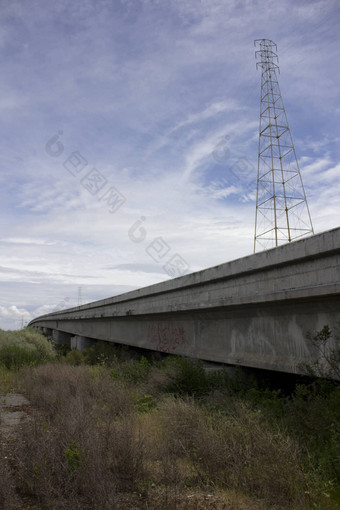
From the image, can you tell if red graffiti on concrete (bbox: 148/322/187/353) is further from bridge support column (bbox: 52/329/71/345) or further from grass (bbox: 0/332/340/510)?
bridge support column (bbox: 52/329/71/345)

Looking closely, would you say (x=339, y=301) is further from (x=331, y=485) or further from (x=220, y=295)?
(x=220, y=295)

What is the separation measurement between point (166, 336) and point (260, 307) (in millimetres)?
5409

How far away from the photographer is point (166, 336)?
13078 mm

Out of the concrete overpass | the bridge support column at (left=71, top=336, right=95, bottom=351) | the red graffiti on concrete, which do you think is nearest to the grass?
the concrete overpass

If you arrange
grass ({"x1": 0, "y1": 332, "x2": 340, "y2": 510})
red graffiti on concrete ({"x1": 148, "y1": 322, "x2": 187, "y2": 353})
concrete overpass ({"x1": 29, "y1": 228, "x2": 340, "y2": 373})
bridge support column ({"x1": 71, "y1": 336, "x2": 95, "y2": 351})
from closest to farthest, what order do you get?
1. grass ({"x1": 0, "y1": 332, "x2": 340, "y2": 510})
2. concrete overpass ({"x1": 29, "y1": 228, "x2": 340, "y2": 373})
3. red graffiti on concrete ({"x1": 148, "y1": 322, "x2": 187, "y2": 353})
4. bridge support column ({"x1": 71, "y1": 336, "x2": 95, "y2": 351})

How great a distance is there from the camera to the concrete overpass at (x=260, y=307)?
6.67m

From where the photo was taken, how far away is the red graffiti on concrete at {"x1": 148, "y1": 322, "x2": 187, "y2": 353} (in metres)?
12.1

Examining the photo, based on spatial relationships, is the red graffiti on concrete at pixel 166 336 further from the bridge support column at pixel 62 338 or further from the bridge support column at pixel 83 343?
the bridge support column at pixel 62 338

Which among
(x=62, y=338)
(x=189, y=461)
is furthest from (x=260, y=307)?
(x=62, y=338)

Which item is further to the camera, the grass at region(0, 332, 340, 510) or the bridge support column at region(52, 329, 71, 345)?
the bridge support column at region(52, 329, 71, 345)

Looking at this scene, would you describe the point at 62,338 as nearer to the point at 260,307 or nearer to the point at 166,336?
the point at 166,336

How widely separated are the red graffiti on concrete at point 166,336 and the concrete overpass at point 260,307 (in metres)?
0.03

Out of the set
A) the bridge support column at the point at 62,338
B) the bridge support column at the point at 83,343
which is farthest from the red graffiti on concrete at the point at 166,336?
the bridge support column at the point at 62,338

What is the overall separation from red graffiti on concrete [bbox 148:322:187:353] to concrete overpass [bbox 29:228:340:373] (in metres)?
0.03
